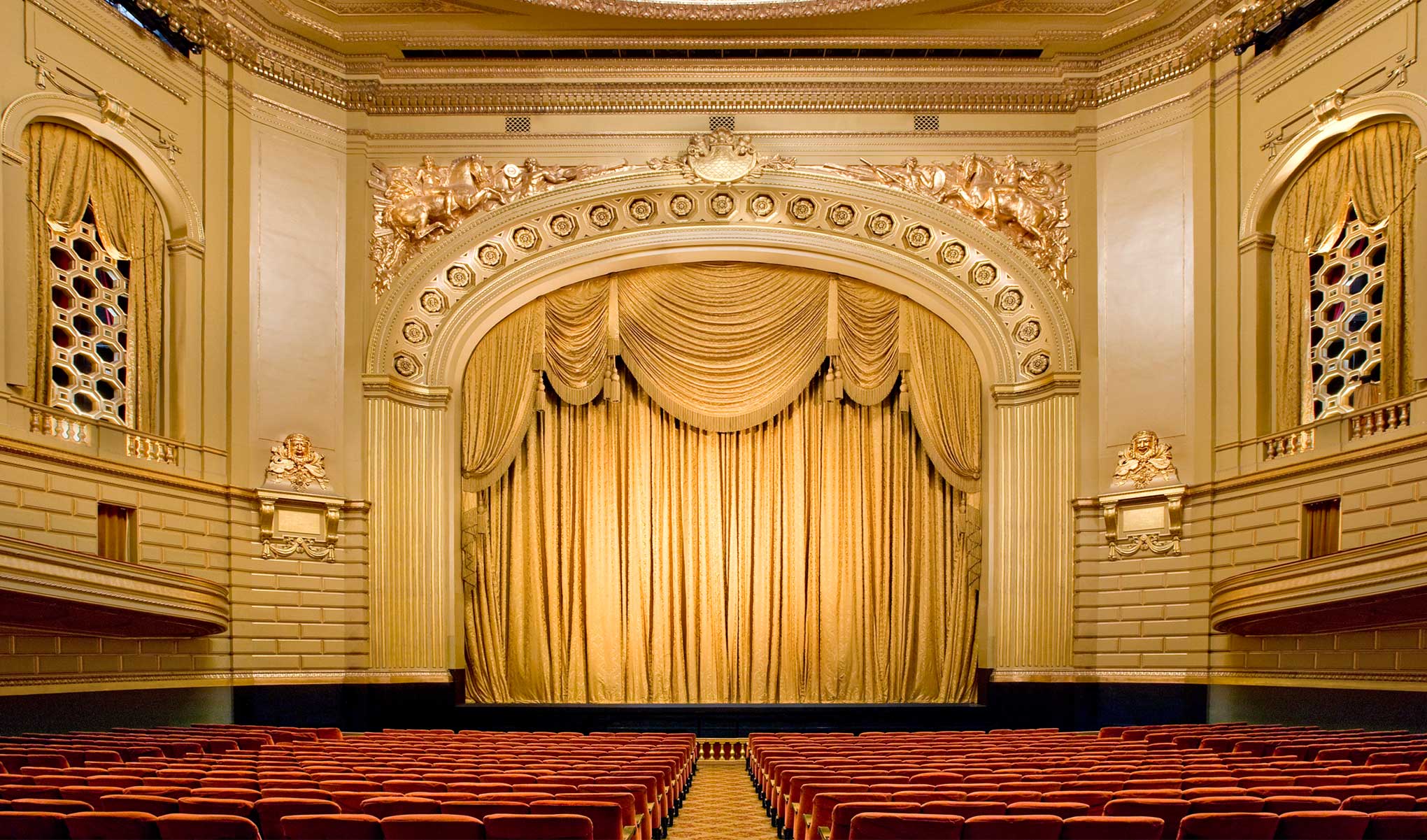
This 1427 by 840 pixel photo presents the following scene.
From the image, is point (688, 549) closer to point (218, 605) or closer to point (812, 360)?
point (812, 360)

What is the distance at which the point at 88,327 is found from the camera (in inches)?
485

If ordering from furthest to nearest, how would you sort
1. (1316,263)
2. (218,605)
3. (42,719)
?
(1316,263) → (218,605) → (42,719)

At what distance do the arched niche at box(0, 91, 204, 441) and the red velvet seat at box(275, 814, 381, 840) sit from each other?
343 inches

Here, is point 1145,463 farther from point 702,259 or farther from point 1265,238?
point 702,259

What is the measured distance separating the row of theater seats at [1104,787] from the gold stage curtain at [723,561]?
643 cm

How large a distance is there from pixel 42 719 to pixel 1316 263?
12328 millimetres

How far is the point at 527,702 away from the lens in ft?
50.2

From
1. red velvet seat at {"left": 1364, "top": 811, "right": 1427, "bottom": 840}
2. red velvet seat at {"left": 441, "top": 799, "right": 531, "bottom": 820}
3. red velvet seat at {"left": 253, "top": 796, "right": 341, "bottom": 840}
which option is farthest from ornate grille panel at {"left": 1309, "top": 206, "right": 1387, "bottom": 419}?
red velvet seat at {"left": 253, "top": 796, "right": 341, "bottom": 840}

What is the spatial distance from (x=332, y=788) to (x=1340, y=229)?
10.9 m

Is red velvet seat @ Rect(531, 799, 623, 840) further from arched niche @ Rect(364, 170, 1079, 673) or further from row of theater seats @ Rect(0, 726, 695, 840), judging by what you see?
arched niche @ Rect(364, 170, 1079, 673)

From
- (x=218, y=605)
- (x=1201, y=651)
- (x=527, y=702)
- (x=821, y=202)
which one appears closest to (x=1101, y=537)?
(x=1201, y=651)

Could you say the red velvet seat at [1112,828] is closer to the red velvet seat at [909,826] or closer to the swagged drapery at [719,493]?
the red velvet seat at [909,826]

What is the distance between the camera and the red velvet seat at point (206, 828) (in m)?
4.12

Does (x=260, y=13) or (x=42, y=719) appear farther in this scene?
(x=260, y=13)
